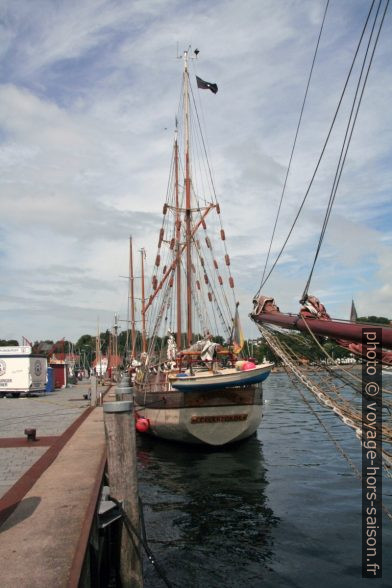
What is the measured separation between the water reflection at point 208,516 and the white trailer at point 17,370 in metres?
15.3

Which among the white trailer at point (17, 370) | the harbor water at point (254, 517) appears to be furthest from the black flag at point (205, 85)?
the white trailer at point (17, 370)

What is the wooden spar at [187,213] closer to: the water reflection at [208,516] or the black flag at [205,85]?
the black flag at [205,85]

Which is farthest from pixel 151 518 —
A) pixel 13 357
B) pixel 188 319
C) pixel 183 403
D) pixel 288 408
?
pixel 288 408

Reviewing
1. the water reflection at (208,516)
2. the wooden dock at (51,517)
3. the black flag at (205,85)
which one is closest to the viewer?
the wooden dock at (51,517)

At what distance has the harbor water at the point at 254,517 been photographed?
844 centimetres

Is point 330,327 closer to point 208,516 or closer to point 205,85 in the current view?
point 208,516

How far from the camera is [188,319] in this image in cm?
2545

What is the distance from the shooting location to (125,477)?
7105 millimetres

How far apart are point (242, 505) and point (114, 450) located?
6.03 meters

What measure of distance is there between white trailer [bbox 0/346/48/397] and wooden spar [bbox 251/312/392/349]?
2410 centimetres

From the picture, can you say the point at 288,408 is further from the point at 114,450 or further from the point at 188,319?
the point at 114,450

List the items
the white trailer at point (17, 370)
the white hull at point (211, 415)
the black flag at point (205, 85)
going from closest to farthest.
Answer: the white hull at point (211, 415), the black flag at point (205, 85), the white trailer at point (17, 370)

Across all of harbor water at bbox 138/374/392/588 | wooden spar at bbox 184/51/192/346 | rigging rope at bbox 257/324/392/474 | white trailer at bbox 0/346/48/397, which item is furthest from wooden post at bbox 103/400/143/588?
white trailer at bbox 0/346/48/397

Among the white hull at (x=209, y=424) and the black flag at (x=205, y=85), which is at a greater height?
the black flag at (x=205, y=85)
